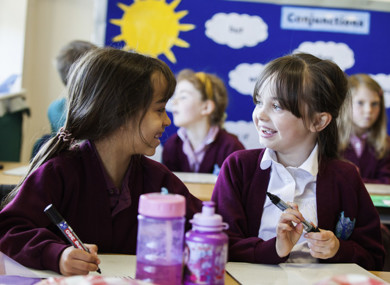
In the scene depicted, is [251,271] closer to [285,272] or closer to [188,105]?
[285,272]

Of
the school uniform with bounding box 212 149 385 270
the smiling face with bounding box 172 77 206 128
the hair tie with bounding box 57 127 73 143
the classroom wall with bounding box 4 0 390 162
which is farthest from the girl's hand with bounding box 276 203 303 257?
the classroom wall with bounding box 4 0 390 162

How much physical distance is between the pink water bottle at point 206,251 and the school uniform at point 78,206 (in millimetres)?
324

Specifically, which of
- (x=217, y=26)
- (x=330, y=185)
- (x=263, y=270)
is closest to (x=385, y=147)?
(x=217, y=26)

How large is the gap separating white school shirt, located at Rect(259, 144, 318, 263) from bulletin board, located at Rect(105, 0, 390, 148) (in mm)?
2582

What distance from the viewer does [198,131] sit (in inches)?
119

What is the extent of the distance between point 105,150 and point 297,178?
51 centimetres

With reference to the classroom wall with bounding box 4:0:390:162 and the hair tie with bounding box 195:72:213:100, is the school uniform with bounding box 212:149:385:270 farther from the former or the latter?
the classroom wall with bounding box 4:0:390:162

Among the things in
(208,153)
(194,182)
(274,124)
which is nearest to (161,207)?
(274,124)

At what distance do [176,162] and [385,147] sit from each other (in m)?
1.34

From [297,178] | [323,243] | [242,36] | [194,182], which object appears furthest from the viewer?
[242,36]

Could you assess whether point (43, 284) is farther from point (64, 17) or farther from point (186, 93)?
point (64, 17)

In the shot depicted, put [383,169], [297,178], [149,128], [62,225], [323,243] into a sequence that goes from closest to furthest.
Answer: [62,225]
[323,243]
[149,128]
[297,178]
[383,169]

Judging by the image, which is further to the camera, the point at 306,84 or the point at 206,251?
the point at 306,84

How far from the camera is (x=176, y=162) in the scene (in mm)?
2988
